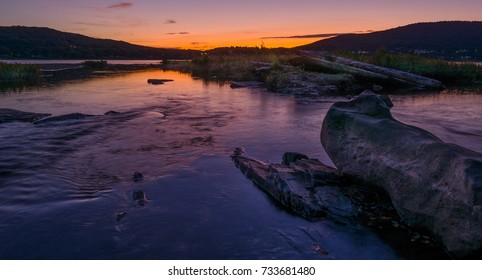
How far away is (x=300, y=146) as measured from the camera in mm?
9625

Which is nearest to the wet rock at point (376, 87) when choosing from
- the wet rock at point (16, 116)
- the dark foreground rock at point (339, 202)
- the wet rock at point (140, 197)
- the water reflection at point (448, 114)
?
the water reflection at point (448, 114)

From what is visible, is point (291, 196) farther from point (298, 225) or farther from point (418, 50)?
point (418, 50)

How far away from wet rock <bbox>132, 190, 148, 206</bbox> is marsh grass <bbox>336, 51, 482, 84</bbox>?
995 inches

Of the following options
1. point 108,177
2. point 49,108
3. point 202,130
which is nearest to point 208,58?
point 49,108

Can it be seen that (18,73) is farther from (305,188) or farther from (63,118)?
(305,188)

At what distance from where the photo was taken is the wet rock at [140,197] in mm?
5751

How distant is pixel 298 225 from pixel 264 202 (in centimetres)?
91

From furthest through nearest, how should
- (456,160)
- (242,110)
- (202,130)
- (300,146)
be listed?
(242,110) → (202,130) → (300,146) → (456,160)

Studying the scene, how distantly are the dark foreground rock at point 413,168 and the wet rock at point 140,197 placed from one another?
335cm

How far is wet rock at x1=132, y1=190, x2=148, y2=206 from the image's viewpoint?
5751 mm

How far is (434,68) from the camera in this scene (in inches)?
1058

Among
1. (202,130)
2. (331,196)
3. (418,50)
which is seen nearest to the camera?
(331,196)

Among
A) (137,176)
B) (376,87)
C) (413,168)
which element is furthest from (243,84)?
(413,168)

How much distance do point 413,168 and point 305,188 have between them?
1.67m
